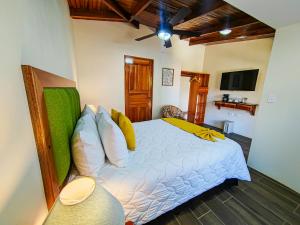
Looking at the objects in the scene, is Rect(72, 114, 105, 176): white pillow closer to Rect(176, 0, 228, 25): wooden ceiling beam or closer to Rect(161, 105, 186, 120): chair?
Rect(176, 0, 228, 25): wooden ceiling beam

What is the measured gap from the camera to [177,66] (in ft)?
13.5

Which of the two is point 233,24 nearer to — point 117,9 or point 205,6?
point 205,6

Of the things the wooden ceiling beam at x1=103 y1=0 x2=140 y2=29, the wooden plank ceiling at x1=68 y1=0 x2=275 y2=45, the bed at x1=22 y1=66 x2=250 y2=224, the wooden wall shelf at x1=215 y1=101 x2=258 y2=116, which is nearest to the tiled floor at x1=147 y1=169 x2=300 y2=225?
the bed at x1=22 y1=66 x2=250 y2=224

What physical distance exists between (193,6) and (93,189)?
2980mm

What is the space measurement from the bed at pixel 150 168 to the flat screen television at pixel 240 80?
107 inches

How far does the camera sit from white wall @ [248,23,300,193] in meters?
1.81

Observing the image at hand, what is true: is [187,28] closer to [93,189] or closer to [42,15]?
[42,15]

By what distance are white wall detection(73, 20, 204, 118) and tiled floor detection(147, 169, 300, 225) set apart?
257 centimetres

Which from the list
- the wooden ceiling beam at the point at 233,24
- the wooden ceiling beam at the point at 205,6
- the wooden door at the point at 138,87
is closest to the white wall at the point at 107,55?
the wooden door at the point at 138,87

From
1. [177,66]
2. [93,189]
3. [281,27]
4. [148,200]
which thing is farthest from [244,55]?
[93,189]

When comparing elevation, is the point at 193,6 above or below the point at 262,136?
above

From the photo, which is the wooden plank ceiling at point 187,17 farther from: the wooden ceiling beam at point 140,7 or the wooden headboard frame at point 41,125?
the wooden headboard frame at point 41,125

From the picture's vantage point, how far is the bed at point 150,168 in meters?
0.73

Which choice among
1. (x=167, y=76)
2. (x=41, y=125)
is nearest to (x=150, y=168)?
(x=41, y=125)
